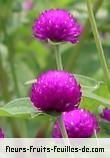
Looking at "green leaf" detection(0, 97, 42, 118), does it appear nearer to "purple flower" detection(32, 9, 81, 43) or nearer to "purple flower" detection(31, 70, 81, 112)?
"purple flower" detection(31, 70, 81, 112)

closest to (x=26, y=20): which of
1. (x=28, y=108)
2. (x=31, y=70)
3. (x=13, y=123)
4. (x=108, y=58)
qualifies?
(x=31, y=70)

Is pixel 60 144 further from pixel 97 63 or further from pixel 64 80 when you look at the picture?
pixel 97 63

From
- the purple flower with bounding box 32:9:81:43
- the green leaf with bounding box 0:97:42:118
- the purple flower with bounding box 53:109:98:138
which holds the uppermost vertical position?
the purple flower with bounding box 32:9:81:43

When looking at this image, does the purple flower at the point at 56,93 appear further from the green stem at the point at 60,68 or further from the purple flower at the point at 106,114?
the purple flower at the point at 106,114

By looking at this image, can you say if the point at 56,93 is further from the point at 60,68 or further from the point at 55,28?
the point at 55,28

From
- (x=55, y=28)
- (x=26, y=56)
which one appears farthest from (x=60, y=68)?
(x=26, y=56)

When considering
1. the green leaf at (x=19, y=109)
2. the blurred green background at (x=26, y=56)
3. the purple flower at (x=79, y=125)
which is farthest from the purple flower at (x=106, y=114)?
the blurred green background at (x=26, y=56)

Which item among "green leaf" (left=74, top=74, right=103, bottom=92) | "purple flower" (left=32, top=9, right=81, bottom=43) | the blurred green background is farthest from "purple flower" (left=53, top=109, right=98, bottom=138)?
the blurred green background
